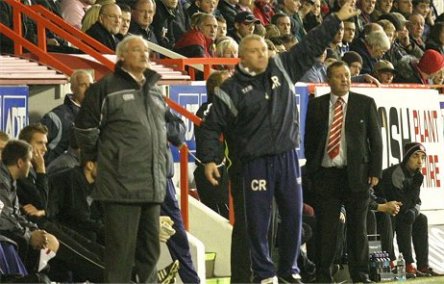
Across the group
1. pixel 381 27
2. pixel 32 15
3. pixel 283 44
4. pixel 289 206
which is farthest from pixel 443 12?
pixel 289 206

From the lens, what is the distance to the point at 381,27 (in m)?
20.4

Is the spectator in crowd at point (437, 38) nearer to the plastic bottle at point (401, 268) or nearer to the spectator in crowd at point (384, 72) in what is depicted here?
the spectator in crowd at point (384, 72)

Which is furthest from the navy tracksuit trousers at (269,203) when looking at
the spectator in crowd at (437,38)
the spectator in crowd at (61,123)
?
the spectator in crowd at (437,38)

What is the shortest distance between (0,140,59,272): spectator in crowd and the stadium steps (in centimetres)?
212

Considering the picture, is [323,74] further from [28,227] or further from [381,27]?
[28,227]

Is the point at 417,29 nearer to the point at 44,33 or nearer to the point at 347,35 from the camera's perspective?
the point at 347,35

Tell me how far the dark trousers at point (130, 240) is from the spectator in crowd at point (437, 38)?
1172cm

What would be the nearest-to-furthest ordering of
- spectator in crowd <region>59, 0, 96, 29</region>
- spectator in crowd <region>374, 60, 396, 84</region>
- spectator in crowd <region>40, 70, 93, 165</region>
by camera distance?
spectator in crowd <region>40, 70, 93, 165</region>
spectator in crowd <region>59, 0, 96, 29</region>
spectator in crowd <region>374, 60, 396, 84</region>

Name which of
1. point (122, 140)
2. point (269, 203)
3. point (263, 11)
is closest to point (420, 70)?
point (263, 11)

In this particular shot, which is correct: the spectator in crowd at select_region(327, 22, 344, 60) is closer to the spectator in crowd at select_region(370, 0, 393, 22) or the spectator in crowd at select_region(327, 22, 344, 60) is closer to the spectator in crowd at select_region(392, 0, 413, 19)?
the spectator in crowd at select_region(370, 0, 393, 22)

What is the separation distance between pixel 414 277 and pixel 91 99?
6088 mm

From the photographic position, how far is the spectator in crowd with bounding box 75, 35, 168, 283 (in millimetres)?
10852

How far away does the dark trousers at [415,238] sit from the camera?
16172mm

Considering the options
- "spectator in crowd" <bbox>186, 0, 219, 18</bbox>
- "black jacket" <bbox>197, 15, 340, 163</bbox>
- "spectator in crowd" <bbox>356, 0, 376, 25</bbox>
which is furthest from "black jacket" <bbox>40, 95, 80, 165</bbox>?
"spectator in crowd" <bbox>356, 0, 376, 25</bbox>
